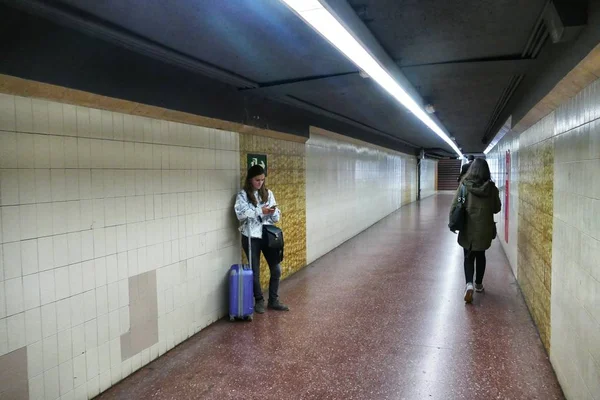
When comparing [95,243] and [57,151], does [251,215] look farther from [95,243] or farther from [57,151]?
[57,151]

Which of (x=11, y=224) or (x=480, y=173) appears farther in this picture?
(x=480, y=173)

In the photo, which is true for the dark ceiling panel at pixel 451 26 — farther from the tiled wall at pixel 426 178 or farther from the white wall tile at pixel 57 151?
the tiled wall at pixel 426 178

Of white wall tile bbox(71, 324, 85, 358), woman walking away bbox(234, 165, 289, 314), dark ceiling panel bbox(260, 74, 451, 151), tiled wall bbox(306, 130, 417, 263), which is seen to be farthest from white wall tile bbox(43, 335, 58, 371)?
tiled wall bbox(306, 130, 417, 263)

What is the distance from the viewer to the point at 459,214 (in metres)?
4.50

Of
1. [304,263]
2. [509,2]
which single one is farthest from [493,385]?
[304,263]

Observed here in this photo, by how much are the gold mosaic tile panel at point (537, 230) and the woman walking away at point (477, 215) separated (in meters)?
0.37

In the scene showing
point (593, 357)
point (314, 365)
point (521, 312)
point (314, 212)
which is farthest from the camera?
point (314, 212)

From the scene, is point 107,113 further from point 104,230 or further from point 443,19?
point 443,19

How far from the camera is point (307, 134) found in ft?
19.4

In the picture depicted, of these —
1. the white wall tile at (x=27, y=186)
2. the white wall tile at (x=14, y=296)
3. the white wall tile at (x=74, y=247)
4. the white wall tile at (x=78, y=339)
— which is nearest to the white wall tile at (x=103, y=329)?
the white wall tile at (x=78, y=339)

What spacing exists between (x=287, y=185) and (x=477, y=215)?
2.42 m

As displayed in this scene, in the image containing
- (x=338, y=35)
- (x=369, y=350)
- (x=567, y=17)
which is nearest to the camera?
(x=567, y=17)

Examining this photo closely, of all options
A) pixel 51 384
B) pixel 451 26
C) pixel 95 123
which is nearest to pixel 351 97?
pixel 451 26

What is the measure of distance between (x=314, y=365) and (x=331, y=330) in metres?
0.70
